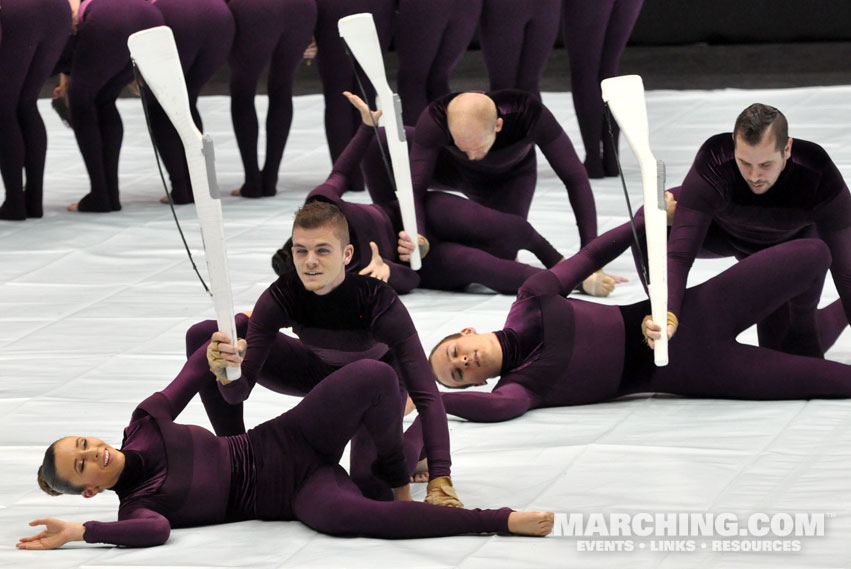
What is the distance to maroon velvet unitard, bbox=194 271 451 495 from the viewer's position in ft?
7.55

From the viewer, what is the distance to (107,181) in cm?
506

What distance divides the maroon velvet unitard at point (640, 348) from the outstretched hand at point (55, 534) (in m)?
0.86

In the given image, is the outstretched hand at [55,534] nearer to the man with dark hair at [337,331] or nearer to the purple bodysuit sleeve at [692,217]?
Answer: the man with dark hair at [337,331]

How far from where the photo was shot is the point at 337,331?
2.39m

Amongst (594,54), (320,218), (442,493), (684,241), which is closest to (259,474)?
(442,493)

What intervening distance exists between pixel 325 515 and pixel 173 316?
163cm

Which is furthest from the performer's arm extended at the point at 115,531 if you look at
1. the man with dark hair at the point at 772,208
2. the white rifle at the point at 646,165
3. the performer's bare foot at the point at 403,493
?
the man with dark hair at the point at 772,208

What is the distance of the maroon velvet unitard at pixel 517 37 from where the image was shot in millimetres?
5059

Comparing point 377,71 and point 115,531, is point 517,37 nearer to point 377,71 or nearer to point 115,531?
point 377,71

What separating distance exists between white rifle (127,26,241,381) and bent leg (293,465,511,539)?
30cm

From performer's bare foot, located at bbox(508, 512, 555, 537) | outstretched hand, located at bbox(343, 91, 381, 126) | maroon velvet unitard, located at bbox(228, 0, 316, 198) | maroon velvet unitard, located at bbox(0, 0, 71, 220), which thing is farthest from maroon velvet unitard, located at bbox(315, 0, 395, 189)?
performer's bare foot, located at bbox(508, 512, 555, 537)

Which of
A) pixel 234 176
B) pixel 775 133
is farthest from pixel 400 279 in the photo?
pixel 234 176

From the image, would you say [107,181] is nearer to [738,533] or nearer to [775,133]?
[775,133]

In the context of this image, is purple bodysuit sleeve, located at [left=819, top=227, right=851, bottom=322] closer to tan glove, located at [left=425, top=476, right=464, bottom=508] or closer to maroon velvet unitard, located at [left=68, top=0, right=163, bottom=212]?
tan glove, located at [left=425, top=476, right=464, bottom=508]
